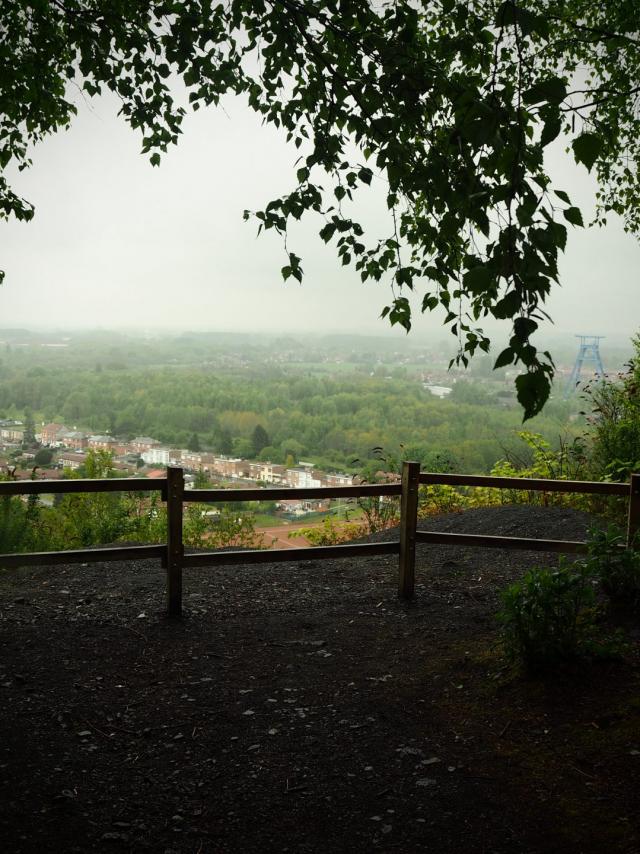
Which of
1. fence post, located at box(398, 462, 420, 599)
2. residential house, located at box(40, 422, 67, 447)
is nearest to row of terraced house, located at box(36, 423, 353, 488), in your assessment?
residential house, located at box(40, 422, 67, 447)

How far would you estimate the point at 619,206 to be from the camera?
404 inches

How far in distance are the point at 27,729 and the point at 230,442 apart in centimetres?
1331

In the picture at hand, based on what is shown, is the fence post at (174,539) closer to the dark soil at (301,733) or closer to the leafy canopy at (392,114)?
the dark soil at (301,733)

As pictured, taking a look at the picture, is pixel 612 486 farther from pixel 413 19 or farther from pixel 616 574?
pixel 413 19

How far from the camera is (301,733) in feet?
12.8

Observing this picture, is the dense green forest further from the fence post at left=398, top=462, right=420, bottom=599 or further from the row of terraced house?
the fence post at left=398, top=462, right=420, bottom=599

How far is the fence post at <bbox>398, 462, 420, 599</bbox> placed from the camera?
607 centimetres

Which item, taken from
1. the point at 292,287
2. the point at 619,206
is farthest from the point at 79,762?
the point at 292,287

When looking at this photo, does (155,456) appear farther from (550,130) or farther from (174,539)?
→ (550,130)

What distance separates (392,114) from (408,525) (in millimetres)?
3418

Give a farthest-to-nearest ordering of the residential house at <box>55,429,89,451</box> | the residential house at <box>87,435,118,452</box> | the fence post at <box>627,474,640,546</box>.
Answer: the residential house at <box>55,429,89,451</box> < the residential house at <box>87,435,118,452</box> < the fence post at <box>627,474,640,546</box>

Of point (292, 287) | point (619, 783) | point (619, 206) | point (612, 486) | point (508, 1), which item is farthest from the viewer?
point (292, 287)

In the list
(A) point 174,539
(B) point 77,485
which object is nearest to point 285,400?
(A) point 174,539

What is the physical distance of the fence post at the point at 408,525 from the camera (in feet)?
19.9
